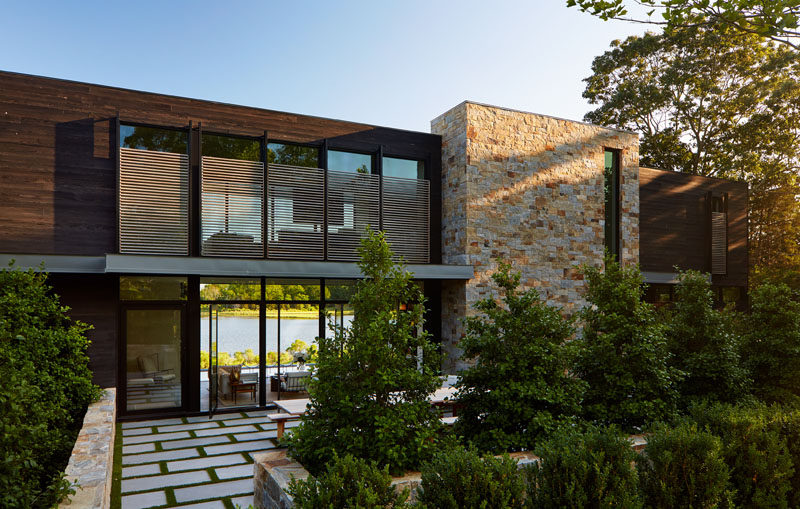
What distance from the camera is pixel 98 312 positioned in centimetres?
901

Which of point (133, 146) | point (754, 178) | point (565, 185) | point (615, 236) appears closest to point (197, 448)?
point (133, 146)

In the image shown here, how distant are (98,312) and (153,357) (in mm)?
1218

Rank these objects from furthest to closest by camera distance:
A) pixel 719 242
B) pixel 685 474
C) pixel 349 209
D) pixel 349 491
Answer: pixel 719 242, pixel 349 209, pixel 685 474, pixel 349 491

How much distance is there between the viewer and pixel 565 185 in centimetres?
1255

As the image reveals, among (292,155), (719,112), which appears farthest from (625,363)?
(719,112)

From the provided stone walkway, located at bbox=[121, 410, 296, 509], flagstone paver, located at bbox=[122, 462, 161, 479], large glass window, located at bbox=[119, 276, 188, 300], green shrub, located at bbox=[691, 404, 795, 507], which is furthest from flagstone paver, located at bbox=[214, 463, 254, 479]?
green shrub, located at bbox=[691, 404, 795, 507]

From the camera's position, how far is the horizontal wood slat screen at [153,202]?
8.98 meters

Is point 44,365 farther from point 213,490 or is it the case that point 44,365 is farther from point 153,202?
point 153,202

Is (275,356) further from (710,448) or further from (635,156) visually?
(635,156)

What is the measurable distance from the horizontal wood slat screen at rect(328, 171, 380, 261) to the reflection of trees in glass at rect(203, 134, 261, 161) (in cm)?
153

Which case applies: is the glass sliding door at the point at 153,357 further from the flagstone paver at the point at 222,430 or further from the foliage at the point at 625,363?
the foliage at the point at 625,363

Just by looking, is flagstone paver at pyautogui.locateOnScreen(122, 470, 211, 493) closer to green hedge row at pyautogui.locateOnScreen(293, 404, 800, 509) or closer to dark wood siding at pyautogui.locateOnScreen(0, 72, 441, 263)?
green hedge row at pyautogui.locateOnScreen(293, 404, 800, 509)

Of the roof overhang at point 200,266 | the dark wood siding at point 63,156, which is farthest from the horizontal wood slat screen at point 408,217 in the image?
the dark wood siding at point 63,156

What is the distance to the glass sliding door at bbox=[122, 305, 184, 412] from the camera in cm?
933
